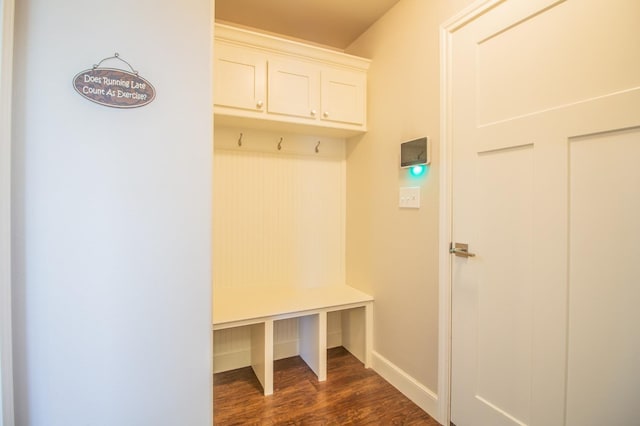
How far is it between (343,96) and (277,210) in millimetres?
1010

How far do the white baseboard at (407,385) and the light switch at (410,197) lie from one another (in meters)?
1.11

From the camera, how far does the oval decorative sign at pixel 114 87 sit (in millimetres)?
1196

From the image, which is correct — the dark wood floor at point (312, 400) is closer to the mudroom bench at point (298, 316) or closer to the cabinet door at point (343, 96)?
the mudroom bench at point (298, 316)

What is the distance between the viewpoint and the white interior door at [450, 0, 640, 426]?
3.51 feet

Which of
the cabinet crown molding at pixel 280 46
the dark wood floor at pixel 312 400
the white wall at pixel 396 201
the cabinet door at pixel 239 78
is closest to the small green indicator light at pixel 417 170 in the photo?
the white wall at pixel 396 201

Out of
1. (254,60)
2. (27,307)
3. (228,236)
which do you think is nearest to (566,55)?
(254,60)

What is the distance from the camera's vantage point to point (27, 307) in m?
1.15

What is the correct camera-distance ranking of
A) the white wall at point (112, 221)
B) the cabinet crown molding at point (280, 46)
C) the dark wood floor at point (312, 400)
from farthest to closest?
1. the cabinet crown molding at point (280, 46)
2. the dark wood floor at point (312, 400)
3. the white wall at point (112, 221)

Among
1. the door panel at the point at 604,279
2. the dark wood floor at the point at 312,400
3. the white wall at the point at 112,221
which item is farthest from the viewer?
the dark wood floor at the point at 312,400

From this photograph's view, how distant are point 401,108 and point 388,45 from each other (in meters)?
0.50

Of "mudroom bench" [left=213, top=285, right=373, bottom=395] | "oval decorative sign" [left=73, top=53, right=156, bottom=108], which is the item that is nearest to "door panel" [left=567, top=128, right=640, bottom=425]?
"mudroom bench" [left=213, top=285, right=373, bottom=395]

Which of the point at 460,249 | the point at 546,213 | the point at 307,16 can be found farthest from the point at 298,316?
the point at 307,16

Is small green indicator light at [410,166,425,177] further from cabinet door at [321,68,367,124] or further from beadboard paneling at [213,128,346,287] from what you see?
beadboard paneling at [213,128,346,287]

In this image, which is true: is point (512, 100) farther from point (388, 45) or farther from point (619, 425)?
point (619, 425)
